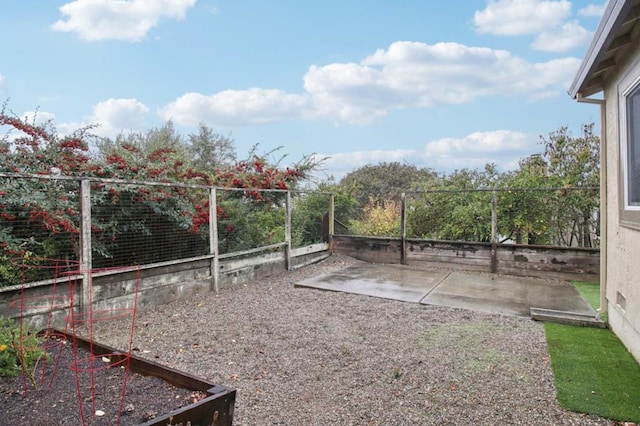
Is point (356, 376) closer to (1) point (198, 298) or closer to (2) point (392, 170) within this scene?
(1) point (198, 298)

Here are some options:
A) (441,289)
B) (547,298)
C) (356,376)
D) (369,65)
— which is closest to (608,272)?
(547,298)

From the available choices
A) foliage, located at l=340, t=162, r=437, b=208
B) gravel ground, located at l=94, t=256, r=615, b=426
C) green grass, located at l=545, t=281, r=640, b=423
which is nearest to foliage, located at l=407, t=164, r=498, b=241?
gravel ground, located at l=94, t=256, r=615, b=426

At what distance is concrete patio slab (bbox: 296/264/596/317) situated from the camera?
5.04 m

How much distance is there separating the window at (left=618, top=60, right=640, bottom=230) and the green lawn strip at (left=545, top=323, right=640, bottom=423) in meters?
1.12

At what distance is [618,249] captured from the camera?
150 inches

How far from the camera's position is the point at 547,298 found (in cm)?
537

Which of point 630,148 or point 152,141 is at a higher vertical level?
point 152,141

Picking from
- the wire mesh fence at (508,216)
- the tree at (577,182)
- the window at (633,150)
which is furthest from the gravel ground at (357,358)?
the tree at (577,182)

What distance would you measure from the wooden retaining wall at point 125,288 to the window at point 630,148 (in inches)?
162

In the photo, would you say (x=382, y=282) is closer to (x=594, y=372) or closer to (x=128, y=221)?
(x=594, y=372)

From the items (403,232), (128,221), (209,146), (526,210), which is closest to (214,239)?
(128,221)

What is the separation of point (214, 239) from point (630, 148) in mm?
4857

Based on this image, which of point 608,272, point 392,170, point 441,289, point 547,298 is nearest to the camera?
point 608,272

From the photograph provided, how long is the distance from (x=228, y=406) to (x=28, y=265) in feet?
9.75
